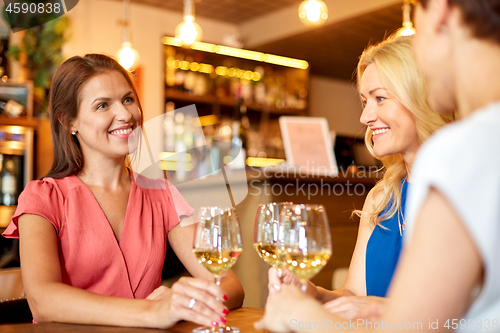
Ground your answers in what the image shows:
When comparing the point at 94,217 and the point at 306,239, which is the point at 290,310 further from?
the point at 94,217

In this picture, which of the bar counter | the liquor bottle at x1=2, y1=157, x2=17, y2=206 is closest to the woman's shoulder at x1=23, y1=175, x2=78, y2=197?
the bar counter

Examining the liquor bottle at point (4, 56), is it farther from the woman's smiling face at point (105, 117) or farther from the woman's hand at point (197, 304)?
the woman's hand at point (197, 304)

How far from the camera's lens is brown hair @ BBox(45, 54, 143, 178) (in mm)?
1526

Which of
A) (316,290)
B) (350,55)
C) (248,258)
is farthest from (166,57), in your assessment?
(316,290)

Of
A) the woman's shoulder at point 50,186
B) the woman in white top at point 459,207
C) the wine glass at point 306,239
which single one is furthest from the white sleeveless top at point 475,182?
the woman's shoulder at point 50,186

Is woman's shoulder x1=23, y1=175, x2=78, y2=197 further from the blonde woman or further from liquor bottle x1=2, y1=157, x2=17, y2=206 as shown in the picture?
liquor bottle x1=2, y1=157, x2=17, y2=206

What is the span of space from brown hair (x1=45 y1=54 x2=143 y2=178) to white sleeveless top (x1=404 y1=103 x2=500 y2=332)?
1.21 meters

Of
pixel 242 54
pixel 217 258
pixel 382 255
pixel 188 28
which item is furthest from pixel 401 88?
pixel 242 54

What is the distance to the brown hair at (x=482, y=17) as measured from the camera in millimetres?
617

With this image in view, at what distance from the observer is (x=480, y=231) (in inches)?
21.0

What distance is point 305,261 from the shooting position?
2.94 ft

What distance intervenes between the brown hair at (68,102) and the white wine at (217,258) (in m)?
0.74

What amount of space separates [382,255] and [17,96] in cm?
379

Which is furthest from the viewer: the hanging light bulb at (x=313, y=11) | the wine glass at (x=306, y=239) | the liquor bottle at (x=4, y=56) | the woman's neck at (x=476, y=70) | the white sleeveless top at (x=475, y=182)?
the liquor bottle at (x=4, y=56)
